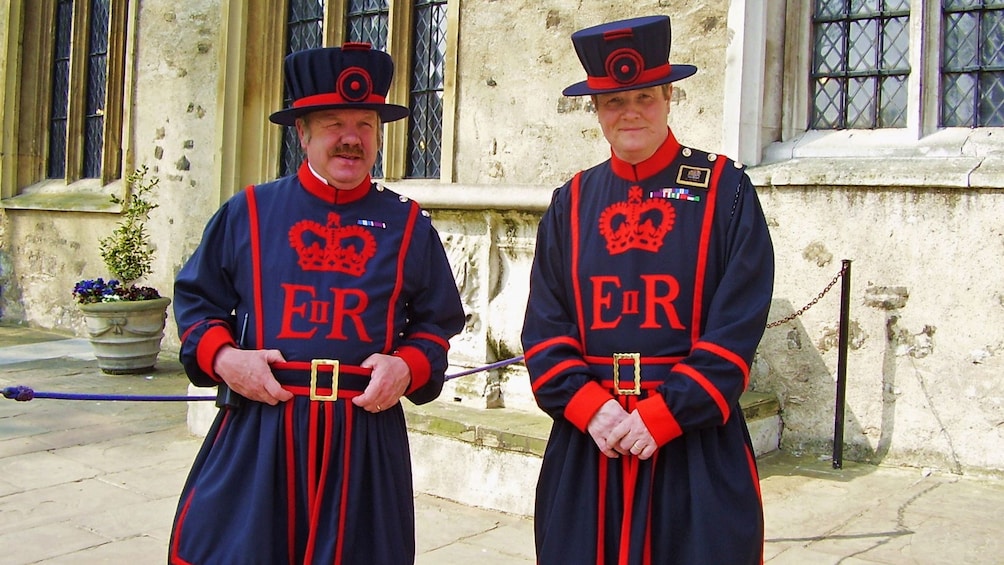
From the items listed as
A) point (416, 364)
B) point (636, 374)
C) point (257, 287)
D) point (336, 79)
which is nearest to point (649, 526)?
point (636, 374)

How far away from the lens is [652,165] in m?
2.51

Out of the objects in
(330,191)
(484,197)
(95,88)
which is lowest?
(330,191)

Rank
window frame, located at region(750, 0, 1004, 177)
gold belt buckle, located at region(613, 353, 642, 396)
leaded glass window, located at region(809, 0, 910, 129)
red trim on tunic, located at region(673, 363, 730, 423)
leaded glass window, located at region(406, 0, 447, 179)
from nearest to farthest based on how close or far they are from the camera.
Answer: red trim on tunic, located at region(673, 363, 730, 423) < gold belt buckle, located at region(613, 353, 642, 396) < window frame, located at region(750, 0, 1004, 177) < leaded glass window, located at region(809, 0, 910, 129) < leaded glass window, located at region(406, 0, 447, 179)

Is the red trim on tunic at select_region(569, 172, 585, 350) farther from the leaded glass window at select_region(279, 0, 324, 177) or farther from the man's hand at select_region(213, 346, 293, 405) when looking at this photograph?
the leaded glass window at select_region(279, 0, 324, 177)

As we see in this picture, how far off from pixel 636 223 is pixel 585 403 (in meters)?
0.46

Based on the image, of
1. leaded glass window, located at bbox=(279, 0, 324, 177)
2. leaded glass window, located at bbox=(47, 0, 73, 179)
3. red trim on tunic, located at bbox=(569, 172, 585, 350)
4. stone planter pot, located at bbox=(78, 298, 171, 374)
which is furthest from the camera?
leaded glass window, located at bbox=(47, 0, 73, 179)

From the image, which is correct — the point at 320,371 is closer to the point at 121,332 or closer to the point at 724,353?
the point at 724,353

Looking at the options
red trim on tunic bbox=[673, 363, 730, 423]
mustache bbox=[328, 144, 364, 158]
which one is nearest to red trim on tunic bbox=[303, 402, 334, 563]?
mustache bbox=[328, 144, 364, 158]

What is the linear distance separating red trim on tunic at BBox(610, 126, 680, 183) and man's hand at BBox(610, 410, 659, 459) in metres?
0.61

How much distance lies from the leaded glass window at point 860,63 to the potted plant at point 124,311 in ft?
18.3

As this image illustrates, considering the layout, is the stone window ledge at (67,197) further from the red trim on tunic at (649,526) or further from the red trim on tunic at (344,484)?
the red trim on tunic at (649,526)

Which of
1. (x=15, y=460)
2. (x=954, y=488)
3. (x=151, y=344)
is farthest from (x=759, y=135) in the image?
(x=151, y=344)

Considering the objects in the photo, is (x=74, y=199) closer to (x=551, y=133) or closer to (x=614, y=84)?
(x=551, y=133)

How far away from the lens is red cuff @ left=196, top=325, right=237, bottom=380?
2514 mm
